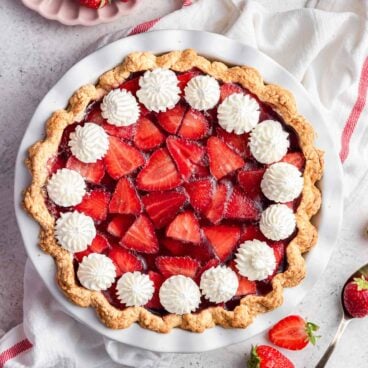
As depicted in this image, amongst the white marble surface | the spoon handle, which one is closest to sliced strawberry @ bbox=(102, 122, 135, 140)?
the white marble surface

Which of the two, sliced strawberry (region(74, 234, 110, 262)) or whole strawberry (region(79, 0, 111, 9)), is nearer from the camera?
sliced strawberry (region(74, 234, 110, 262))

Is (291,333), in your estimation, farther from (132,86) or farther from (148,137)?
(132,86)

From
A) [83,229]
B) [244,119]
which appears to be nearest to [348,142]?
[244,119]

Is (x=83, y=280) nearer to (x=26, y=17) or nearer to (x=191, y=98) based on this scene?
(x=191, y=98)

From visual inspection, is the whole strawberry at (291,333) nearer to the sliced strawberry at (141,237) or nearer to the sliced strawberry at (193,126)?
the sliced strawberry at (141,237)

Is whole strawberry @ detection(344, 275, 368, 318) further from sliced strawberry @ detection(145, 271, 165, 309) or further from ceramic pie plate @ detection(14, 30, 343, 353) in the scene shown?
sliced strawberry @ detection(145, 271, 165, 309)

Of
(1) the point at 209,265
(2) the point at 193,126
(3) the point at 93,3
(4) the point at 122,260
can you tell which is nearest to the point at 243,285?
(1) the point at 209,265
